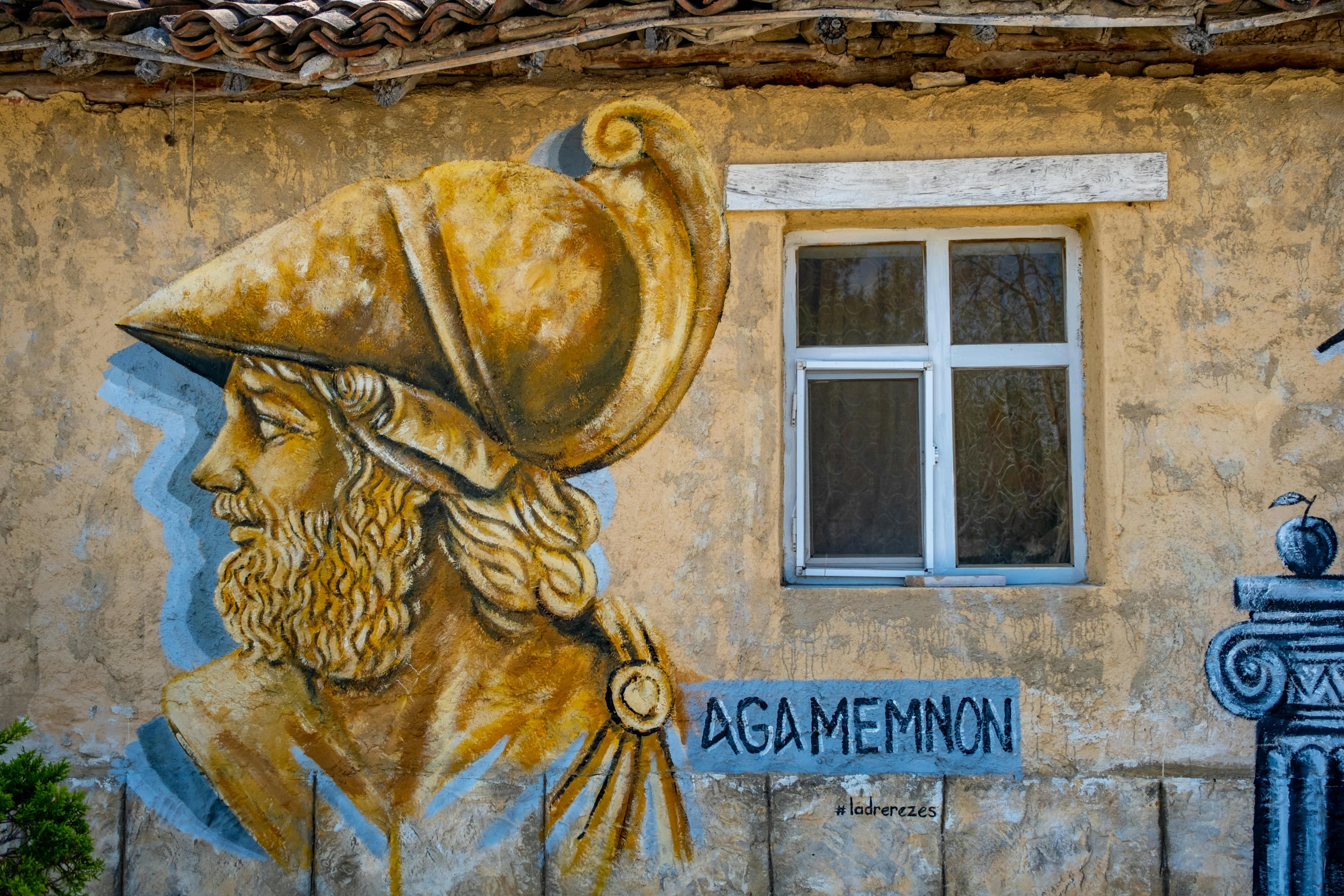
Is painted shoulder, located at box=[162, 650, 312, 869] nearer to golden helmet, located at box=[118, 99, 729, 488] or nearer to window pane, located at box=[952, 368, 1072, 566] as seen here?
golden helmet, located at box=[118, 99, 729, 488]

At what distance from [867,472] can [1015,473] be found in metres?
0.54

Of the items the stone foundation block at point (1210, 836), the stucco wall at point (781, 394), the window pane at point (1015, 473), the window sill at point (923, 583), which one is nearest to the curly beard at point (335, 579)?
the stucco wall at point (781, 394)

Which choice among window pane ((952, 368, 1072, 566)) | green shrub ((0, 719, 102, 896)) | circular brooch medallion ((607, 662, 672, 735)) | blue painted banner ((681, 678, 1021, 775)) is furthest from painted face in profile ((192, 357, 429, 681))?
window pane ((952, 368, 1072, 566))

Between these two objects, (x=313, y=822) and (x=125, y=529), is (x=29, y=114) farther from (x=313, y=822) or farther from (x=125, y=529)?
(x=313, y=822)

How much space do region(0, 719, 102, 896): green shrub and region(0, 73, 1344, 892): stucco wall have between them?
108cm

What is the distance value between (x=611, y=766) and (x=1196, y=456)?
2297 mm

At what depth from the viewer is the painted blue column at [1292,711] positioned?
3.62 metres

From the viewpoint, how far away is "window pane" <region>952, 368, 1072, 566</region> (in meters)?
4.01

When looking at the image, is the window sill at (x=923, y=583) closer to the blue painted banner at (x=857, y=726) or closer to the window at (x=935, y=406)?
the window at (x=935, y=406)

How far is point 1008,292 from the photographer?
13.4ft

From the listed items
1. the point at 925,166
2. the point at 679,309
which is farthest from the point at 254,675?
the point at 925,166

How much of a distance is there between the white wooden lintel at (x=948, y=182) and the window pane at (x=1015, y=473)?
66 centimetres

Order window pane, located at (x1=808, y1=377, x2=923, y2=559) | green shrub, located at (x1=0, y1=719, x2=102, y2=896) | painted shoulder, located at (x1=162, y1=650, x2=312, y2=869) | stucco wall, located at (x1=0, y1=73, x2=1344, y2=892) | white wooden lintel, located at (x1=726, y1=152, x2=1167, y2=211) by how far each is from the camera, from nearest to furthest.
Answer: green shrub, located at (x1=0, y1=719, x2=102, y2=896) < stucco wall, located at (x1=0, y1=73, x2=1344, y2=892) < white wooden lintel, located at (x1=726, y1=152, x2=1167, y2=211) < painted shoulder, located at (x1=162, y1=650, x2=312, y2=869) < window pane, located at (x1=808, y1=377, x2=923, y2=559)

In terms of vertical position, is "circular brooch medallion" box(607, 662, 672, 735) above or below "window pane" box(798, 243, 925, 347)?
below
